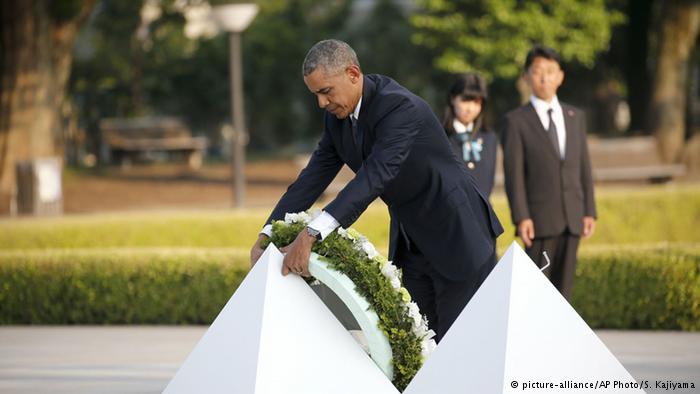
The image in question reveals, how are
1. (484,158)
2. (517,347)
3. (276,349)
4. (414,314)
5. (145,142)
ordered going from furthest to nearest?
(145,142), (484,158), (414,314), (276,349), (517,347)

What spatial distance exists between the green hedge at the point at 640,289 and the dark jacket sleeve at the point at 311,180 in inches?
166

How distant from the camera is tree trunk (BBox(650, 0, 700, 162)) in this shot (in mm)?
23250

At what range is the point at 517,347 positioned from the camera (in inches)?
175

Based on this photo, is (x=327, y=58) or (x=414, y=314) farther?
(x=414, y=314)

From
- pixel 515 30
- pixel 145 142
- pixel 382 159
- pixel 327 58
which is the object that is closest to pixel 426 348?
pixel 382 159

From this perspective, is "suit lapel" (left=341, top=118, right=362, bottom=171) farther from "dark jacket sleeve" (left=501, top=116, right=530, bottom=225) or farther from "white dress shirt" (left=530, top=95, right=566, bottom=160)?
"white dress shirt" (left=530, top=95, right=566, bottom=160)

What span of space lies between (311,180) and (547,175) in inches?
99.5

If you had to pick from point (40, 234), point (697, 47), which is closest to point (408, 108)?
point (40, 234)

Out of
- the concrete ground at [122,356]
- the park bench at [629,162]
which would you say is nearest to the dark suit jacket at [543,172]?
the concrete ground at [122,356]

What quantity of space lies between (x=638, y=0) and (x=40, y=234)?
1811cm

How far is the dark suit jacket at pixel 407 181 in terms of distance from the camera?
4938mm

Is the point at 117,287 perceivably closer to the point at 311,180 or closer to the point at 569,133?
the point at 569,133

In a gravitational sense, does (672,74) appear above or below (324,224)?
below

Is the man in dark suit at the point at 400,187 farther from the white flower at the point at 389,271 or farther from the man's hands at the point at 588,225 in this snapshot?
the man's hands at the point at 588,225
